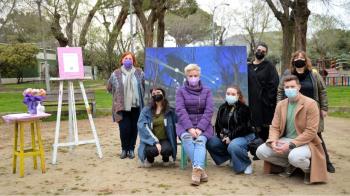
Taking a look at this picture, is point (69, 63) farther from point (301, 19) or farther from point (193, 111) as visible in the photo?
point (301, 19)

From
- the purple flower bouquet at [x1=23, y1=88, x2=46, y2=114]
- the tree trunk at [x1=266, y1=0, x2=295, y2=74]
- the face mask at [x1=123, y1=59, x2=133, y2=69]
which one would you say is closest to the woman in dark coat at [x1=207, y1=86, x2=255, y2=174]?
the face mask at [x1=123, y1=59, x2=133, y2=69]

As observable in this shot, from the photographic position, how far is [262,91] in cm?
657

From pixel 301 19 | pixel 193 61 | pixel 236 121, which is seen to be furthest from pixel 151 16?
pixel 236 121

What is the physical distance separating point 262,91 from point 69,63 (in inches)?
126

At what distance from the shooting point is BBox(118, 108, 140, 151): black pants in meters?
7.02

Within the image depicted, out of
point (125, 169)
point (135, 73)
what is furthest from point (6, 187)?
point (135, 73)

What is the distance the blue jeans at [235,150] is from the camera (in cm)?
592

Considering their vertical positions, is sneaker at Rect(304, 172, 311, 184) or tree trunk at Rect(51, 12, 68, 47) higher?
tree trunk at Rect(51, 12, 68, 47)

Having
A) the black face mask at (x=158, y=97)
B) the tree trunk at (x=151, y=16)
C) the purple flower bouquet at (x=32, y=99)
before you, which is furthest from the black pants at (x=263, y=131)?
the tree trunk at (x=151, y=16)

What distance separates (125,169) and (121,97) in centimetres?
120

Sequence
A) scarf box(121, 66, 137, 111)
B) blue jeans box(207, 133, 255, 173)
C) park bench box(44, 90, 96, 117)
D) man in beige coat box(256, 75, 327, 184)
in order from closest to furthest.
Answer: man in beige coat box(256, 75, 327, 184), blue jeans box(207, 133, 255, 173), scarf box(121, 66, 137, 111), park bench box(44, 90, 96, 117)

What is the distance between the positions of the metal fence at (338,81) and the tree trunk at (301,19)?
39.6 ft

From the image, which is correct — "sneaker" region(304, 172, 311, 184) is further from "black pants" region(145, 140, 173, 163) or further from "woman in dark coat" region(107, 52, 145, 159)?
"woman in dark coat" region(107, 52, 145, 159)

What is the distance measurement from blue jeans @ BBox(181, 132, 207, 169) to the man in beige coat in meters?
0.74
